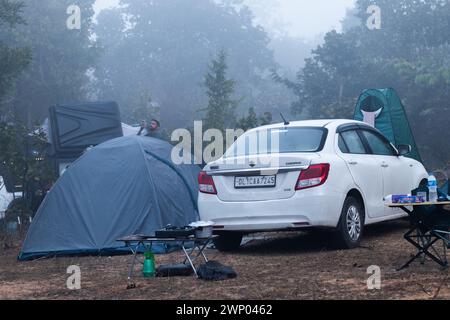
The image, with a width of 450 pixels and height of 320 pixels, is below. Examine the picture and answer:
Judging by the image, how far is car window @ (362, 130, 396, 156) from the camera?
971 centimetres

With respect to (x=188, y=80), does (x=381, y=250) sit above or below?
below

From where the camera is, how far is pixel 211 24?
5472 cm

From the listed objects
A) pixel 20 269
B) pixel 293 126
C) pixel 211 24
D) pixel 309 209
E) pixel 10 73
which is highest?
pixel 211 24

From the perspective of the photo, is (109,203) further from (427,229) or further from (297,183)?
(427,229)

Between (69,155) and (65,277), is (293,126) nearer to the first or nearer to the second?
(65,277)

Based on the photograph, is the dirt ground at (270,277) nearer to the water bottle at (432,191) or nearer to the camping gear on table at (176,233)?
the camping gear on table at (176,233)

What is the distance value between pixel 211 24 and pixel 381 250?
47.7 meters

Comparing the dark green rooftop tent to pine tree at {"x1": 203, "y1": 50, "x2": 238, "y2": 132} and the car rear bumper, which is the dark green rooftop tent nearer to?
the car rear bumper

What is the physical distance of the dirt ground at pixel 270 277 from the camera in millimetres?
6117

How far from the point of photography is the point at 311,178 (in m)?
8.09

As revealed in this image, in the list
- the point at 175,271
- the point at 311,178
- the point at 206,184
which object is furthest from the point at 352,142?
the point at 175,271

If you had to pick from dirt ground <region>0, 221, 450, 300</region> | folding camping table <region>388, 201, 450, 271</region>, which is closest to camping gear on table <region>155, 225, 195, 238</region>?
dirt ground <region>0, 221, 450, 300</region>

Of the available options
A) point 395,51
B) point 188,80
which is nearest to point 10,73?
point 395,51

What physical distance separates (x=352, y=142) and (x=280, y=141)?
1.01 m
